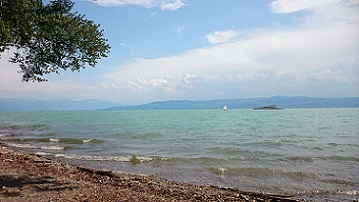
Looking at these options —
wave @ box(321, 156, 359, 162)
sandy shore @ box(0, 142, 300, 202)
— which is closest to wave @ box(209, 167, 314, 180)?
sandy shore @ box(0, 142, 300, 202)

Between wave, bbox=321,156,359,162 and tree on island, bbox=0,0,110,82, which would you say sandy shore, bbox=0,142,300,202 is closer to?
tree on island, bbox=0,0,110,82

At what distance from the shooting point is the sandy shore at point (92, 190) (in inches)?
358

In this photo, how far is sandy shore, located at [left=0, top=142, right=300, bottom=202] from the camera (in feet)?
29.9

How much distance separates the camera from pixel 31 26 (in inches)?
384

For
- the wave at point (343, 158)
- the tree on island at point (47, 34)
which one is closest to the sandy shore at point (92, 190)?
the tree on island at point (47, 34)

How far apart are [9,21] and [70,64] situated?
2.43m

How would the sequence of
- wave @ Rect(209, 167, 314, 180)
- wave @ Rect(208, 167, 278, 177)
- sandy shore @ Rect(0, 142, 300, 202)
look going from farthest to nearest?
wave @ Rect(208, 167, 278, 177), wave @ Rect(209, 167, 314, 180), sandy shore @ Rect(0, 142, 300, 202)

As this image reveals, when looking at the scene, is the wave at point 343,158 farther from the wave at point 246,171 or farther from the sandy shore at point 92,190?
the sandy shore at point 92,190

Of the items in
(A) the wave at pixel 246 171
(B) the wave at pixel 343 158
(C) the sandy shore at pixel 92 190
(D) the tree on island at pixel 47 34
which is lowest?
(B) the wave at pixel 343 158

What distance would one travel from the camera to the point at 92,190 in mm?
9938

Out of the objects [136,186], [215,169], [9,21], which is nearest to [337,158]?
[215,169]

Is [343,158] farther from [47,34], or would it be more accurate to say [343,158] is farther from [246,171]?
[47,34]

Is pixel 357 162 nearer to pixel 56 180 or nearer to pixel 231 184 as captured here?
pixel 231 184

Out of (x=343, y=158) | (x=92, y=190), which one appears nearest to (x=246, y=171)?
(x=343, y=158)
